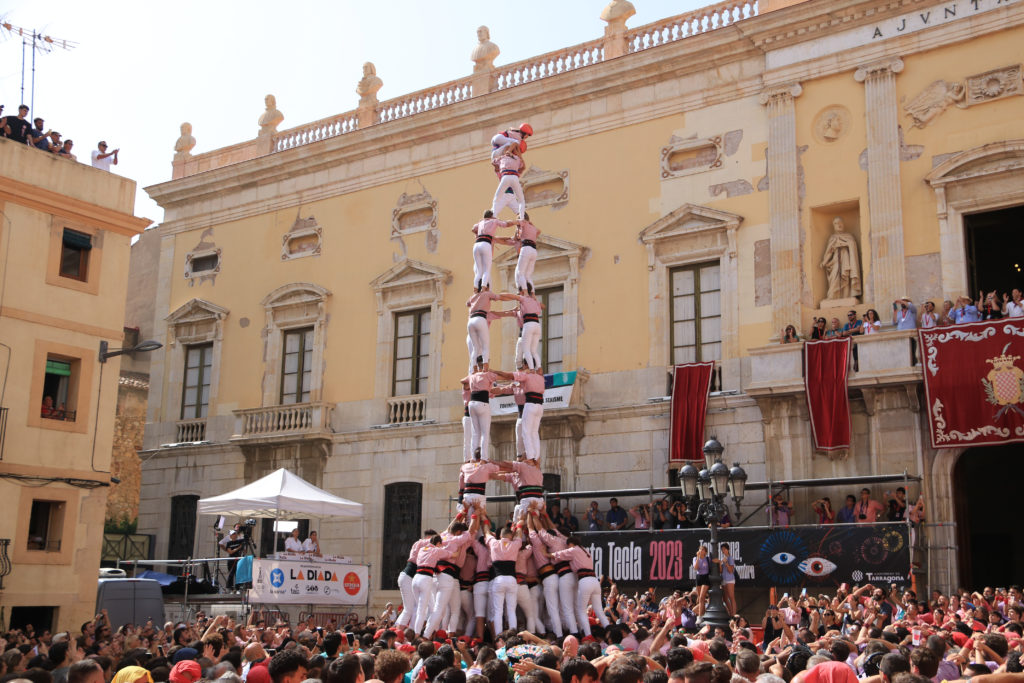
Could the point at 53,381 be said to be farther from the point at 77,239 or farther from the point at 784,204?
the point at 784,204

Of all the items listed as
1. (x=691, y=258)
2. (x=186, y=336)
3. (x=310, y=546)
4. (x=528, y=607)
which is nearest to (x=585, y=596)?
(x=528, y=607)

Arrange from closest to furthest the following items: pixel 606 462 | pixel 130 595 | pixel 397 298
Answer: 1. pixel 130 595
2. pixel 606 462
3. pixel 397 298

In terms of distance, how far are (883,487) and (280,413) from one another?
50.7 feet

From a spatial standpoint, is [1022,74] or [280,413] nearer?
[1022,74]

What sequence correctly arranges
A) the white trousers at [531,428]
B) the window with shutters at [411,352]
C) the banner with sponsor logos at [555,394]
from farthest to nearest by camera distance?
the window with shutters at [411,352], the banner with sponsor logos at [555,394], the white trousers at [531,428]

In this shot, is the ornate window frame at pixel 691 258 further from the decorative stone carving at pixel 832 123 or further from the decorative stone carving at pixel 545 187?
the decorative stone carving at pixel 545 187

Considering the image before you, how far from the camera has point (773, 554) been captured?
1998cm

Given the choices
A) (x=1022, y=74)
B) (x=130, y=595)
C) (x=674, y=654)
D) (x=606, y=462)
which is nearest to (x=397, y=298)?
(x=606, y=462)

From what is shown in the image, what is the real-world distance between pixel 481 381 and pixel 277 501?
6834 millimetres

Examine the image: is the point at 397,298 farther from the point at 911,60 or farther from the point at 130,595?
the point at 911,60

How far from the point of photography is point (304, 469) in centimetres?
2848

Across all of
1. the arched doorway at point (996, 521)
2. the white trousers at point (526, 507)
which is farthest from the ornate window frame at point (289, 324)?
the arched doorway at point (996, 521)

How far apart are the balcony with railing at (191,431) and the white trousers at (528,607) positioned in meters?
18.4

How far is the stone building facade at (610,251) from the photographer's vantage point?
21.0m
